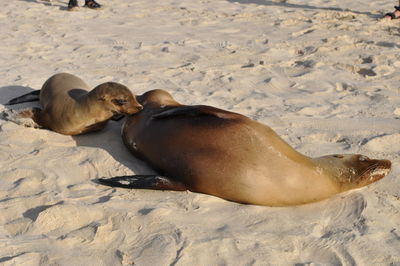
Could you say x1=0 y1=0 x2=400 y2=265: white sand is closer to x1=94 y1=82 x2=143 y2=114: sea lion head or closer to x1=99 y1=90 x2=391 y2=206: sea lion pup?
x1=99 y1=90 x2=391 y2=206: sea lion pup

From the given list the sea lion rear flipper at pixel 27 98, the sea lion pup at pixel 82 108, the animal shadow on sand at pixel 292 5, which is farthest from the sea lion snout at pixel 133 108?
the animal shadow on sand at pixel 292 5

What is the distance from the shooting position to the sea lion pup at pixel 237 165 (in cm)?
315

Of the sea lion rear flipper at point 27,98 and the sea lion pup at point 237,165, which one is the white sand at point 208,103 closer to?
the sea lion pup at point 237,165

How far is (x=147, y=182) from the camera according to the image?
3.25 meters

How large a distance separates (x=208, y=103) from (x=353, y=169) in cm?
182

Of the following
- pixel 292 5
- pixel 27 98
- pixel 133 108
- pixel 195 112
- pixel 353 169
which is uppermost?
pixel 292 5

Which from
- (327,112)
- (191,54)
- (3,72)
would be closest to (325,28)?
(191,54)

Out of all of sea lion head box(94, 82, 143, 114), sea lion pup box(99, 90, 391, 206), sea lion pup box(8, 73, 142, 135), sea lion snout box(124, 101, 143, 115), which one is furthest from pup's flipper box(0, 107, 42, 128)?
sea lion pup box(99, 90, 391, 206)

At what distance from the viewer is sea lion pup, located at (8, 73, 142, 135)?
3.95 meters

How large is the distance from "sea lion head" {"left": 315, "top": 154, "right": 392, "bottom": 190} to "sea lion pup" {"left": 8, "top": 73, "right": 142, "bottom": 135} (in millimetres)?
1447

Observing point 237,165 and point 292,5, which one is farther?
point 292,5

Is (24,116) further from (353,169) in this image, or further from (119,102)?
(353,169)

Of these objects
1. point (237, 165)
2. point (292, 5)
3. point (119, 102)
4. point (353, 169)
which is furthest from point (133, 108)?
point (292, 5)

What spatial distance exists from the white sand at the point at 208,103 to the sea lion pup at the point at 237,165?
0.08 m
